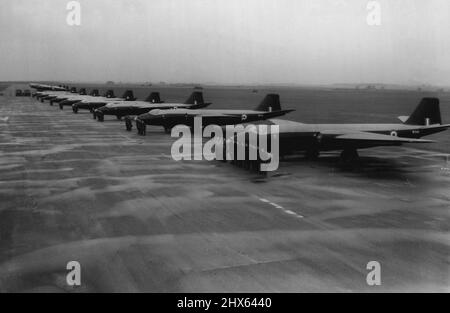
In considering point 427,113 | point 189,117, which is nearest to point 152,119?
point 189,117

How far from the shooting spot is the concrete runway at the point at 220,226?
1050 centimetres

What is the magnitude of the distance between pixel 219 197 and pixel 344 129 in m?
13.2

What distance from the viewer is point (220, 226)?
1445cm

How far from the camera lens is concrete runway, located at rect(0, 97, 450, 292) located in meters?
10.5

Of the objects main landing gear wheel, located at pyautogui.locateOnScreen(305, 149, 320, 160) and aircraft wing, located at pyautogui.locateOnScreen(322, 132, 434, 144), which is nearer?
aircraft wing, located at pyautogui.locateOnScreen(322, 132, 434, 144)

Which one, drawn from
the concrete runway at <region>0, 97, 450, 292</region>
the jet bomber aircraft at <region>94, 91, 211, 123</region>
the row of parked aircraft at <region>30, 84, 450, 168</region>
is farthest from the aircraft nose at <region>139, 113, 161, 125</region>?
the concrete runway at <region>0, 97, 450, 292</region>

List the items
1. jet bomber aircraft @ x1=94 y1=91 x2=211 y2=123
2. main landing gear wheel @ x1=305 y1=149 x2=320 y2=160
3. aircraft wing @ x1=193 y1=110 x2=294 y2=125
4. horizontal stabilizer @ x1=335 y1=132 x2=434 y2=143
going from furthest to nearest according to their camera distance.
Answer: jet bomber aircraft @ x1=94 y1=91 x2=211 y2=123, aircraft wing @ x1=193 y1=110 x2=294 y2=125, main landing gear wheel @ x1=305 y1=149 x2=320 y2=160, horizontal stabilizer @ x1=335 y1=132 x2=434 y2=143

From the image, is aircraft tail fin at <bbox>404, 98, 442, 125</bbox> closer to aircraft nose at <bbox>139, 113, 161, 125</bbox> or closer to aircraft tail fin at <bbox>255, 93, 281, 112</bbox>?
aircraft tail fin at <bbox>255, 93, 281, 112</bbox>

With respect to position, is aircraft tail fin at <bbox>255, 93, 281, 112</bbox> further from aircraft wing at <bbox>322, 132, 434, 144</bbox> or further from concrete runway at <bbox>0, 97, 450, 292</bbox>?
concrete runway at <bbox>0, 97, 450, 292</bbox>

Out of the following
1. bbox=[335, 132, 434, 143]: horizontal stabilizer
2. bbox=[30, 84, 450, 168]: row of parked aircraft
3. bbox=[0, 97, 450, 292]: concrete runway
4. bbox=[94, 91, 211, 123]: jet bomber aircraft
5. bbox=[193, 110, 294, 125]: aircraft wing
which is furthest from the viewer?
bbox=[94, 91, 211, 123]: jet bomber aircraft

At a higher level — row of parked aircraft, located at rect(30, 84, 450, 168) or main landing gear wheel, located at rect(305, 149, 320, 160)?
row of parked aircraft, located at rect(30, 84, 450, 168)

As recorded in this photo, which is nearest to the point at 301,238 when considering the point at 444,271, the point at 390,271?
the point at 390,271

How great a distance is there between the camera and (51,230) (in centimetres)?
1393

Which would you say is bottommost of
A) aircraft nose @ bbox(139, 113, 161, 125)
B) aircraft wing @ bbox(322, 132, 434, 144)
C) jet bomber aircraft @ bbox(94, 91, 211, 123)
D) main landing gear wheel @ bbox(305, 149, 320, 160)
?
main landing gear wheel @ bbox(305, 149, 320, 160)
